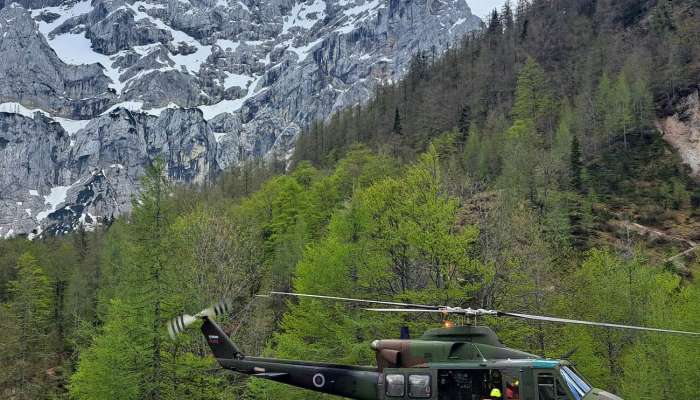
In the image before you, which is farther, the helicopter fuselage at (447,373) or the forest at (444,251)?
the forest at (444,251)

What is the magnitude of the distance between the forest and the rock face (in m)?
1.24

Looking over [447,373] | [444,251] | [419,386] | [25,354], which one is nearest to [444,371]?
[447,373]

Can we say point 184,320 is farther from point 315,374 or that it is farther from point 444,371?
point 444,371

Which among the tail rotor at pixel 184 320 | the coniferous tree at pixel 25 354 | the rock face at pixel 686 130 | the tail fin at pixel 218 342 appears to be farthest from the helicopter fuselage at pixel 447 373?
the rock face at pixel 686 130

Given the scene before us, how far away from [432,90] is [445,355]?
86.0m

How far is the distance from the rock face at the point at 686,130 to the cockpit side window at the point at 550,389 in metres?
52.9

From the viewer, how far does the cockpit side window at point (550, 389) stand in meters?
10.5

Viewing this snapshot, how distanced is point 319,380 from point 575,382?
5331 mm

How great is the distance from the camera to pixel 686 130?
58.5 meters

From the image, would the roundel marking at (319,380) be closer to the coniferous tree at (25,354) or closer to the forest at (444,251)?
the forest at (444,251)

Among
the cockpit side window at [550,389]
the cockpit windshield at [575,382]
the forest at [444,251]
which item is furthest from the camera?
the forest at [444,251]

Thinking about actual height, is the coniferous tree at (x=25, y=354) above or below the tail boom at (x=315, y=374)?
below

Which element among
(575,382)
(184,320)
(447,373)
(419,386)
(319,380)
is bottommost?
(319,380)

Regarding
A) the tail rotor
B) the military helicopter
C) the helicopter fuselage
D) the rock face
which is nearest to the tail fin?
the military helicopter
